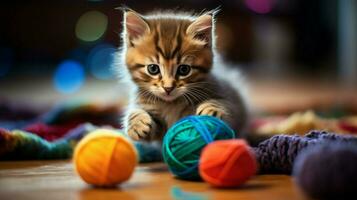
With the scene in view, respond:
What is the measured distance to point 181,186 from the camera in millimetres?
1174

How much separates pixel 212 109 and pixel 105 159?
0.40 meters

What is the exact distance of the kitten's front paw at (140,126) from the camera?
54.1 inches

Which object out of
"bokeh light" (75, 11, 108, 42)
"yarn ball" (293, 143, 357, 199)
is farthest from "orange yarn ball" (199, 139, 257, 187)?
"bokeh light" (75, 11, 108, 42)

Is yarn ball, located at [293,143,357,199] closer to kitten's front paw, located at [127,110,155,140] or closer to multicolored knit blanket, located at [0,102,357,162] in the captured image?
kitten's front paw, located at [127,110,155,140]

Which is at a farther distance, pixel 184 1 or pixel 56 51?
pixel 56 51

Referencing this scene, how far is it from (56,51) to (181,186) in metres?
3.44

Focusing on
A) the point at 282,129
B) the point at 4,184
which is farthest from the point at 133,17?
the point at 282,129

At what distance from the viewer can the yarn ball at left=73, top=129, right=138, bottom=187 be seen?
1.09 metres

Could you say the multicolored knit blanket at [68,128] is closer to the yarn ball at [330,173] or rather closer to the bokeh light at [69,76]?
the yarn ball at [330,173]

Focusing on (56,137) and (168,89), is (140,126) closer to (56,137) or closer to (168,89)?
(168,89)

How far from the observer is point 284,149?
1278mm

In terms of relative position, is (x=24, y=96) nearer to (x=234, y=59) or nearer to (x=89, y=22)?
(x=89, y=22)

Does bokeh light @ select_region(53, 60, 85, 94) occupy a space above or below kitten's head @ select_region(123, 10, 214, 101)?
below

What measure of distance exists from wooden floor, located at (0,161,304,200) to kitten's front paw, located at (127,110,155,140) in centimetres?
9
